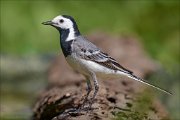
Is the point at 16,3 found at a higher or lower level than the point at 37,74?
higher

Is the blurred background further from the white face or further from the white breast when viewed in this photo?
the white breast

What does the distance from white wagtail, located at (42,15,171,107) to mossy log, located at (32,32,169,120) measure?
123 mm

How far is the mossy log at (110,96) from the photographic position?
5.43 m

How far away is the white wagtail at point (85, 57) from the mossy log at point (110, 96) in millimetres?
123

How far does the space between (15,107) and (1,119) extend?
42.1 inches

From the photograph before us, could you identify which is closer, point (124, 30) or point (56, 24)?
point (56, 24)

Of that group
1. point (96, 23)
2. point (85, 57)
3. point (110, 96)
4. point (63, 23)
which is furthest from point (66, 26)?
point (96, 23)

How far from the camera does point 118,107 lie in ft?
19.4

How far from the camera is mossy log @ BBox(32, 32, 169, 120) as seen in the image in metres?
5.43

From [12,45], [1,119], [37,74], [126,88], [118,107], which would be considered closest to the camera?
[118,107]

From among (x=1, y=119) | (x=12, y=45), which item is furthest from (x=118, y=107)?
(x=12, y=45)

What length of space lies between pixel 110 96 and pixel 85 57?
429mm

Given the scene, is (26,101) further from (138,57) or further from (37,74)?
(138,57)

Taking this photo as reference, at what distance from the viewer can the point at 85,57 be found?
6.51m
